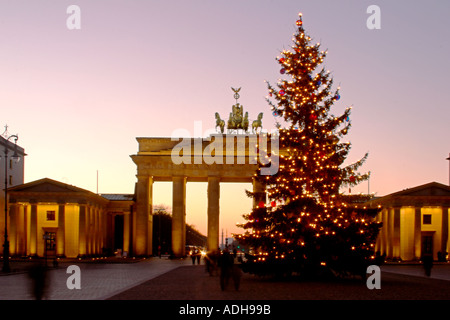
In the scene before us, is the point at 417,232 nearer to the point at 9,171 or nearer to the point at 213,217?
the point at 213,217

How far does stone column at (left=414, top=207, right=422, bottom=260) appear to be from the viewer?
7625 cm

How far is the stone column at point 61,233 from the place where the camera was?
77.8m

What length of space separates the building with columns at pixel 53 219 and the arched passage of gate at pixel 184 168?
6343 millimetres

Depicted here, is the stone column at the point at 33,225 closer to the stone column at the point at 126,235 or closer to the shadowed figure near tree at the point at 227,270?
the stone column at the point at 126,235

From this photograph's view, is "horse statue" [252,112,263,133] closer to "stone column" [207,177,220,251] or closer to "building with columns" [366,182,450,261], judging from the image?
"stone column" [207,177,220,251]

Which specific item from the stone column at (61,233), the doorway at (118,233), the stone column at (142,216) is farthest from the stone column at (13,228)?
the doorway at (118,233)

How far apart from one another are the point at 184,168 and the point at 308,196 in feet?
164

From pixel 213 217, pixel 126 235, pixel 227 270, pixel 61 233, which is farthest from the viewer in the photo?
pixel 126 235

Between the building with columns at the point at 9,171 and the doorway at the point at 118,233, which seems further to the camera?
the doorway at the point at 118,233

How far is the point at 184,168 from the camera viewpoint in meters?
83.9

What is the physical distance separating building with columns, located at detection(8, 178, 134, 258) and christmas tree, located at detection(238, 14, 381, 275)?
45470 millimetres

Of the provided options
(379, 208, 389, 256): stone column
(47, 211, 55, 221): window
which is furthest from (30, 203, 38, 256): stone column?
(379, 208, 389, 256): stone column

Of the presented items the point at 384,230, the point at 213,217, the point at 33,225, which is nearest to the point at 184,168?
the point at 213,217
